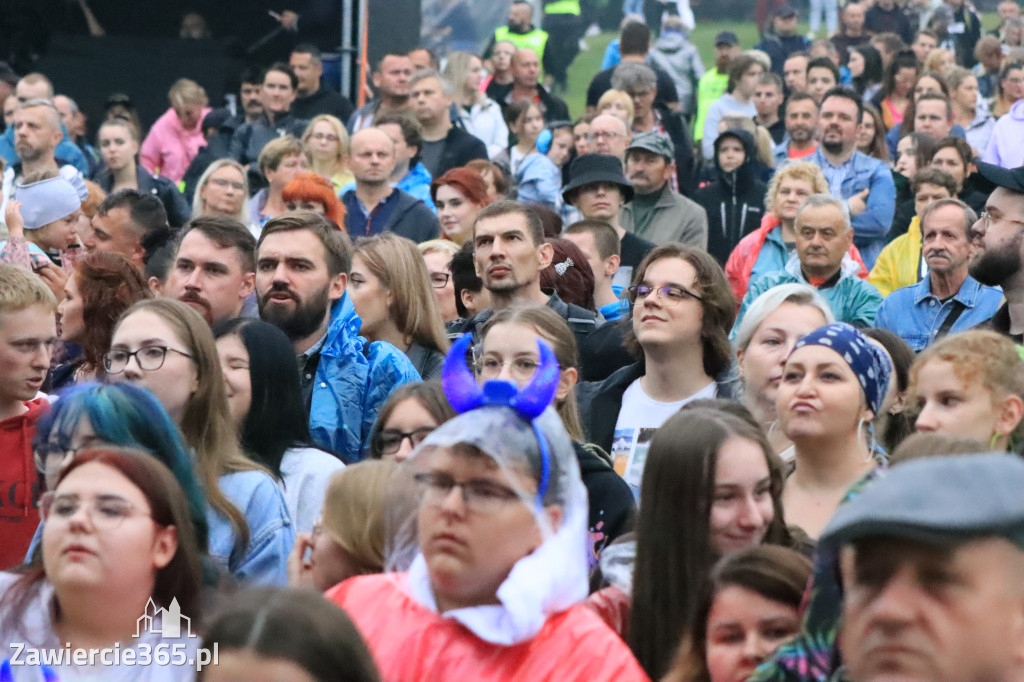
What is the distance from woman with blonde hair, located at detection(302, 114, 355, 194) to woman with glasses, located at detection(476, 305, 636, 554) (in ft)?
17.8

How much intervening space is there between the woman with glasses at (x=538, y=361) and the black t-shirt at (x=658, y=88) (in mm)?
8086

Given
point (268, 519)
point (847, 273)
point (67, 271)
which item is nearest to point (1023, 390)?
point (268, 519)

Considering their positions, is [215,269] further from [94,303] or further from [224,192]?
[224,192]

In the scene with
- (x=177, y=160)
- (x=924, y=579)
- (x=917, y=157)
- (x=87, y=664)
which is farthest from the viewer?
(x=177, y=160)

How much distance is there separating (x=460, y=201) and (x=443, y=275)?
1400 millimetres

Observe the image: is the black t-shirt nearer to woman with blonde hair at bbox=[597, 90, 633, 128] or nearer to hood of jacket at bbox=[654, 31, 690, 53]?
hood of jacket at bbox=[654, 31, 690, 53]

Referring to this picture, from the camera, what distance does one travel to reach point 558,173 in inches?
448

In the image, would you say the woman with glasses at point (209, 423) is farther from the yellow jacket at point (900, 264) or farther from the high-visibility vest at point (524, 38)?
the high-visibility vest at point (524, 38)

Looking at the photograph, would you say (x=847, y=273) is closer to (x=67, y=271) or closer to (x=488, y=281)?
(x=488, y=281)

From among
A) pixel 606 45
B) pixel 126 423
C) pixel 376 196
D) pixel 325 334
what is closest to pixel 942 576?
pixel 126 423

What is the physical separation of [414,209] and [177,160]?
448 cm

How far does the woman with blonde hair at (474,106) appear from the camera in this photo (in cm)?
1301

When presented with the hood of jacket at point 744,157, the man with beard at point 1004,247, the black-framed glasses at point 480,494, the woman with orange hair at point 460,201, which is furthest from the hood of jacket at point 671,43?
the black-framed glasses at point 480,494

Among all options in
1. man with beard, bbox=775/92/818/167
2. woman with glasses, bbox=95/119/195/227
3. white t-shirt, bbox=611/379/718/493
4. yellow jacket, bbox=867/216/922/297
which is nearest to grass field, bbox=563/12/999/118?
man with beard, bbox=775/92/818/167
